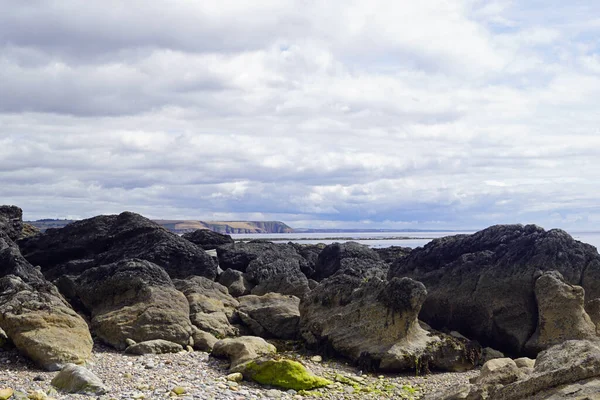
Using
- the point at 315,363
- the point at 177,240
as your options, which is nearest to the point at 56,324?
the point at 315,363

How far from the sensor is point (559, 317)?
2212 centimetres

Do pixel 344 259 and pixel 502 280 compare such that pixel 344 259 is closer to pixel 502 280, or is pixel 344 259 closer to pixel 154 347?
pixel 502 280

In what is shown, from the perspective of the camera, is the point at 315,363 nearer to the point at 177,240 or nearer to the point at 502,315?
the point at 502,315

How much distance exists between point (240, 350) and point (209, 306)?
589 cm

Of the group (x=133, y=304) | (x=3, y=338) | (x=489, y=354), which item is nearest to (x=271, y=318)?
(x=133, y=304)

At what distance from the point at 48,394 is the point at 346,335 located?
31.6 ft

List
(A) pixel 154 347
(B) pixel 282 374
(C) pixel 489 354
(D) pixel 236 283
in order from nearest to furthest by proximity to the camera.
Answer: (B) pixel 282 374
(A) pixel 154 347
(C) pixel 489 354
(D) pixel 236 283

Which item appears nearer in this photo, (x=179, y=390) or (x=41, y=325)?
(x=179, y=390)

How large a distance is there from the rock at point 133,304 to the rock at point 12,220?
11.9 meters

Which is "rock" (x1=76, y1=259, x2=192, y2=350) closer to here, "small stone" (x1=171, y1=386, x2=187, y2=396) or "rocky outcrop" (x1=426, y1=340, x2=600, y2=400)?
"small stone" (x1=171, y1=386, x2=187, y2=396)

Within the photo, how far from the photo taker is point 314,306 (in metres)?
23.2

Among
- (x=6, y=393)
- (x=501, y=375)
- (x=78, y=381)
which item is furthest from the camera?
(x=501, y=375)

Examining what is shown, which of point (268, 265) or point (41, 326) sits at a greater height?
point (268, 265)

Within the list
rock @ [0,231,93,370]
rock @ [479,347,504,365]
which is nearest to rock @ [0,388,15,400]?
rock @ [0,231,93,370]
